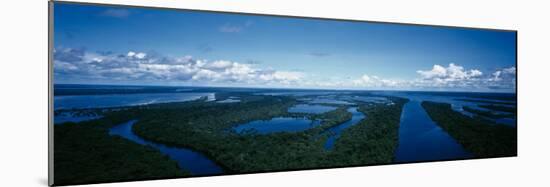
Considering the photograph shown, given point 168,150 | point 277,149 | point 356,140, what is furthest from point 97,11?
point 356,140

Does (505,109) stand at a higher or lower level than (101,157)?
higher

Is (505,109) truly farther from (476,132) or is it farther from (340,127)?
(340,127)

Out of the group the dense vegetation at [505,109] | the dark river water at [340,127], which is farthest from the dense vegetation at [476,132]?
the dark river water at [340,127]

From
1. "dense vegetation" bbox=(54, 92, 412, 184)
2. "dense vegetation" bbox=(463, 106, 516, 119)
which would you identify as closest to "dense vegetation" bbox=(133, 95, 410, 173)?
"dense vegetation" bbox=(54, 92, 412, 184)

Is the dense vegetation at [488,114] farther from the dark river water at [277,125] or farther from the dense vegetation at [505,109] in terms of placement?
the dark river water at [277,125]

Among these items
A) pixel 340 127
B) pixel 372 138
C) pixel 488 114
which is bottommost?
pixel 372 138

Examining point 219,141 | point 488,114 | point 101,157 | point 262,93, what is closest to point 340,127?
point 262,93

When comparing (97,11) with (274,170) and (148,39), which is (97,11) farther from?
(274,170)

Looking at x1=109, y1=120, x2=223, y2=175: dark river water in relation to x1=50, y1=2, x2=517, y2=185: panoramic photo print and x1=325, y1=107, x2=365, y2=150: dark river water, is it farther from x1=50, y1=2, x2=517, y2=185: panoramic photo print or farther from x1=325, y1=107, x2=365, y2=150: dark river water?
x1=325, y1=107, x2=365, y2=150: dark river water
